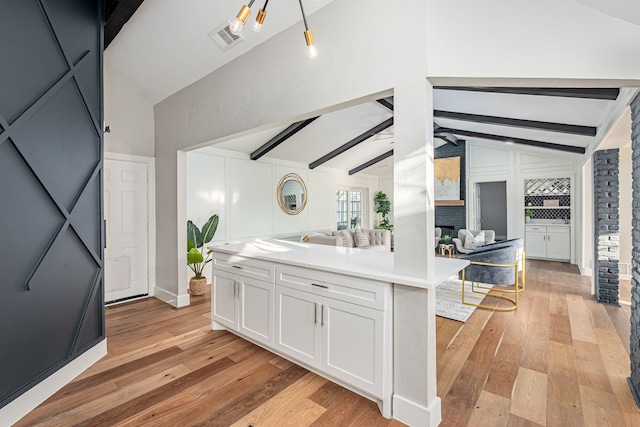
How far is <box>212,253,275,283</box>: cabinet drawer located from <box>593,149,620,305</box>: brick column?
4.25 m

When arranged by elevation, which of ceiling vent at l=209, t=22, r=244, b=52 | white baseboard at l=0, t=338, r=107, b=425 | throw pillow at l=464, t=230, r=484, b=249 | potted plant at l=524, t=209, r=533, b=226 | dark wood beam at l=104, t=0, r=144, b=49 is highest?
dark wood beam at l=104, t=0, r=144, b=49

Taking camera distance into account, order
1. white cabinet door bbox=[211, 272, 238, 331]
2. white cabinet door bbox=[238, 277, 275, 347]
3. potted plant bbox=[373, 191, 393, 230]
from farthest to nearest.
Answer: potted plant bbox=[373, 191, 393, 230] < white cabinet door bbox=[211, 272, 238, 331] < white cabinet door bbox=[238, 277, 275, 347]

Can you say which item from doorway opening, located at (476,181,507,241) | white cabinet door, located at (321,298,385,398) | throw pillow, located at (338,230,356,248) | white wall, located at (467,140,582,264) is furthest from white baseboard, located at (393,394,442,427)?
doorway opening, located at (476,181,507,241)

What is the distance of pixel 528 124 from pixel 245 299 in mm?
4627

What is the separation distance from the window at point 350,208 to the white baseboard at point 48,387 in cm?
654

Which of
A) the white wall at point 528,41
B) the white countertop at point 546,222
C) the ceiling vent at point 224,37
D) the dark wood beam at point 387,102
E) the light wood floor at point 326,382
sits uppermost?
the dark wood beam at point 387,102

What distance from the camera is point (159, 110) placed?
162 inches

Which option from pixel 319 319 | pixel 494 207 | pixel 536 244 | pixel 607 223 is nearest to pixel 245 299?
pixel 319 319

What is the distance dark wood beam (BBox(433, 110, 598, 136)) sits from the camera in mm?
3990

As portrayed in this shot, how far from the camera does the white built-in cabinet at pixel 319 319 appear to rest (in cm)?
186

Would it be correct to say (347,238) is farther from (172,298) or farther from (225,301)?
(225,301)

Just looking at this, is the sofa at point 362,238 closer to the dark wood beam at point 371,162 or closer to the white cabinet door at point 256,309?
the dark wood beam at point 371,162

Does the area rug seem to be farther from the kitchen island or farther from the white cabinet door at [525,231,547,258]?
the white cabinet door at [525,231,547,258]

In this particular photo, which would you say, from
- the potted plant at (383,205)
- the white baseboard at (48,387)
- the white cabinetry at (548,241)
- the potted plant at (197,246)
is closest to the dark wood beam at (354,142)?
Answer: the potted plant at (383,205)
